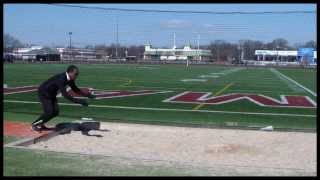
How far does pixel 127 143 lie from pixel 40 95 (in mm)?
2359

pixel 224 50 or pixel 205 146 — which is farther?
pixel 224 50

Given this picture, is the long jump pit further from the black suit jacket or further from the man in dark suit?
the black suit jacket

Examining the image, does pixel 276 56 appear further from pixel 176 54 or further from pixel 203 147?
pixel 203 147

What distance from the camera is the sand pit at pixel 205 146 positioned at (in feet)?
29.4

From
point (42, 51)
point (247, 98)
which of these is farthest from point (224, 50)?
point (247, 98)

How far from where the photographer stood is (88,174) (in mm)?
8000

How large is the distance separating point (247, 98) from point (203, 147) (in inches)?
392

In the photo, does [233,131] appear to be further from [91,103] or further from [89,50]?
[89,50]

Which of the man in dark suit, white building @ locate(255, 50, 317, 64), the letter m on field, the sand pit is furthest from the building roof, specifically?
the sand pit

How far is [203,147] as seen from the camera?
10500mm

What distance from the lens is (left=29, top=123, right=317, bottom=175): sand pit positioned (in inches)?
352

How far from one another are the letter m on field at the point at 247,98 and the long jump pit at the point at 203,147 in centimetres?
581

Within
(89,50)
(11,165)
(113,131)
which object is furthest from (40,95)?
(89,50)

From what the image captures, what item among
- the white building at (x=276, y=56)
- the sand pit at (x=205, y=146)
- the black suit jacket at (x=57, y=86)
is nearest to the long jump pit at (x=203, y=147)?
the sand pit at (x=205, y=146)
